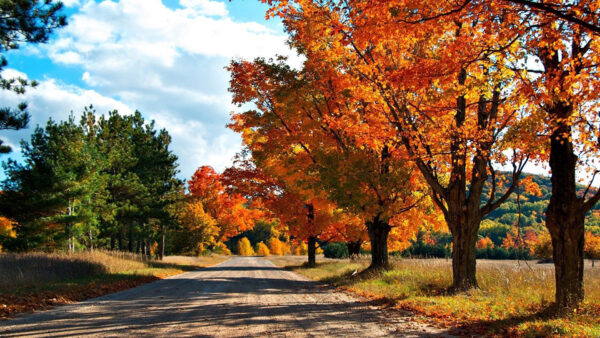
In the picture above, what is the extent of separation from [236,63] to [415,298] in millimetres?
12533

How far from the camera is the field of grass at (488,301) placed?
284 inches

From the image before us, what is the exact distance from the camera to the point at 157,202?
3469 centimetres

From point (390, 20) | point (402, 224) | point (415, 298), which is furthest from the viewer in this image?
point (402, 224)

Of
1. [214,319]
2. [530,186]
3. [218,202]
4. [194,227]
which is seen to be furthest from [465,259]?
[218,202]

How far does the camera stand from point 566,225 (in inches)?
331

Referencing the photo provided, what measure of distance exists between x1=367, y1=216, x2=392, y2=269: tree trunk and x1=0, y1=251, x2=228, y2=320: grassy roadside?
36.6ft

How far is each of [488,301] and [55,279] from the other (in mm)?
15956

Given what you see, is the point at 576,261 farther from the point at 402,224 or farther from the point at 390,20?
the point at 402,224

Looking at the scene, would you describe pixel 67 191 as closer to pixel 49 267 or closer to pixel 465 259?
pixel 49 267

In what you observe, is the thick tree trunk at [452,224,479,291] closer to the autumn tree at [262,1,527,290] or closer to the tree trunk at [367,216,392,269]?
the autumn tree at [262,1,527,290]

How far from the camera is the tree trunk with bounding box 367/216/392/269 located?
19.2 meters

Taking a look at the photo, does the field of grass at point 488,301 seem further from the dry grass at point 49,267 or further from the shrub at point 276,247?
the shrub at point 276,247

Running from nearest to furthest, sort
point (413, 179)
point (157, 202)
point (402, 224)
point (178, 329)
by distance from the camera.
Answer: point (178, 329) < point (413, 179) < point (402, 224) < point (157, 202)

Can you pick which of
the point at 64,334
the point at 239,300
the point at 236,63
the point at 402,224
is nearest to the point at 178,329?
the point at 64,334
